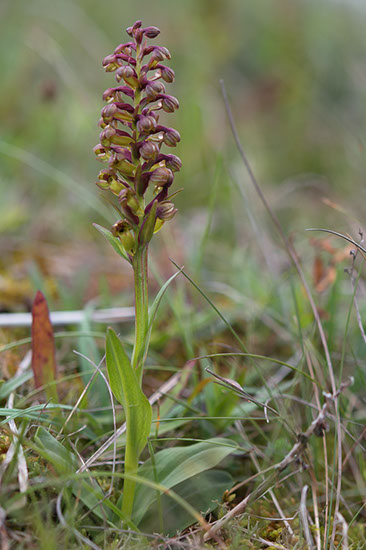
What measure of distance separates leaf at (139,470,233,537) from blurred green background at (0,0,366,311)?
1113 millimetres

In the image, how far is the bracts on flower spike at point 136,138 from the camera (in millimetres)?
1441

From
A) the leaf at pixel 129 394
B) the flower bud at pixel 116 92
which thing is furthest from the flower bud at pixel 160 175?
the leaf at pixel 129 394

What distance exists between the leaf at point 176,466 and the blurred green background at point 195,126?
3.53 feet

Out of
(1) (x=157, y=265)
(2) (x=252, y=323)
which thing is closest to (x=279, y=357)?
(2) (x=252, y=323)

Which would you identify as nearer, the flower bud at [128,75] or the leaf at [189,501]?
the flower bud at [128,75]

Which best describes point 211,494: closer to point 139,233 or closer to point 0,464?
point 0,464

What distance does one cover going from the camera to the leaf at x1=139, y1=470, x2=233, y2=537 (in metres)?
1.52

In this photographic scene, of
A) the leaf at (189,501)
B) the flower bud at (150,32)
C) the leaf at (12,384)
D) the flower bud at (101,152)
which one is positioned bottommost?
the leaf at (189,501)

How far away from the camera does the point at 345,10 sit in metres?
9.67

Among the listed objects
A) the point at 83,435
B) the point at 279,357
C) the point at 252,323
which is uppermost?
the point at 252,323

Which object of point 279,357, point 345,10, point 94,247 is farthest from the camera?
point 345,10

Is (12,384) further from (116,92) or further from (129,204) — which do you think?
(116,92)

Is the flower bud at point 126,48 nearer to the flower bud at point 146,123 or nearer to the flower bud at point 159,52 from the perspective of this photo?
the flower bud at point 159,52

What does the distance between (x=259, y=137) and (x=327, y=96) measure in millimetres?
1484
